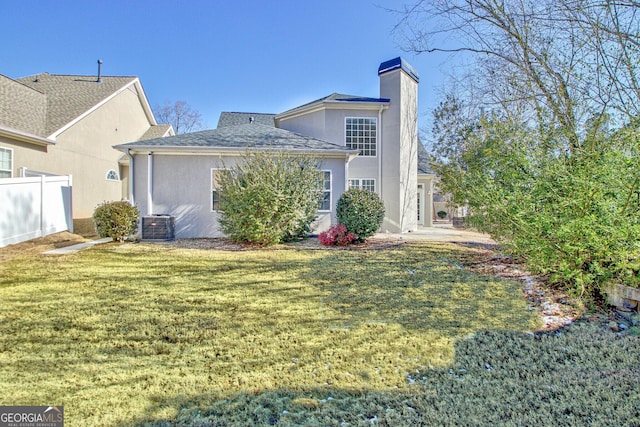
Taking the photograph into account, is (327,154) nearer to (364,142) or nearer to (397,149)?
(364,142)

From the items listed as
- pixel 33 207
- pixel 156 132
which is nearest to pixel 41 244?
pixel 33 207

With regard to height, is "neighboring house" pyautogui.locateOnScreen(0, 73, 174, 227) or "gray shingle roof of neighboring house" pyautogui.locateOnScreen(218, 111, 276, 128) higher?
"gray shingle roof of neighboring house" pyautogui.locateOnScreen(218, 111, 276, 128)

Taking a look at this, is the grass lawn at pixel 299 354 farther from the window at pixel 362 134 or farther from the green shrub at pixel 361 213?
the window at pixel 362 134

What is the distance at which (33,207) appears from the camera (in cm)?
939

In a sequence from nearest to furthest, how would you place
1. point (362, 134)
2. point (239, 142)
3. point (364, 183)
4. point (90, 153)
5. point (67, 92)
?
point (239, 142)
point (362, 134)
point (364, 183)
point (90, 153)
point (67, 92)

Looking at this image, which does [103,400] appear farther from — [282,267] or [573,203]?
[573,203]

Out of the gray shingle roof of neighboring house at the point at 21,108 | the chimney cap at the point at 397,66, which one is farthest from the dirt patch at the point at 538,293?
the gray shingle roof of neighboring house at the point at 21,108

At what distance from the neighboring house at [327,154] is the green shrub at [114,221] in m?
0.93

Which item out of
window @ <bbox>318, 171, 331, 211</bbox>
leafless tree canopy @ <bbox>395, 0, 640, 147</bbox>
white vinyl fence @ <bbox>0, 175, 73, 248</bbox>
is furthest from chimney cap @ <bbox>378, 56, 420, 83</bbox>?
white vinyl fence @ <bbox>0, 175, 73, 248</bbox>

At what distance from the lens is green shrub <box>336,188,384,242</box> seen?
9.65 meters

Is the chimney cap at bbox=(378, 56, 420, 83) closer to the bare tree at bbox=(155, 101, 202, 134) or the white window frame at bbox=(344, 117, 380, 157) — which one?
the white window frame at bbox=(344, 117, 380, 157)

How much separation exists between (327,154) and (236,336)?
335 inches

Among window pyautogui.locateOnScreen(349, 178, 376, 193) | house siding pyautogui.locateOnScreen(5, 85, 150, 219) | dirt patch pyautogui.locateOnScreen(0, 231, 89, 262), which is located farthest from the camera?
window pyautogui.locateOnScreen(349, 178, 376, 193)

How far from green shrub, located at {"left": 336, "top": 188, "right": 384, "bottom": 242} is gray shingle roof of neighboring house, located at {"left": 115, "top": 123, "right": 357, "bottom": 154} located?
6.86ft
